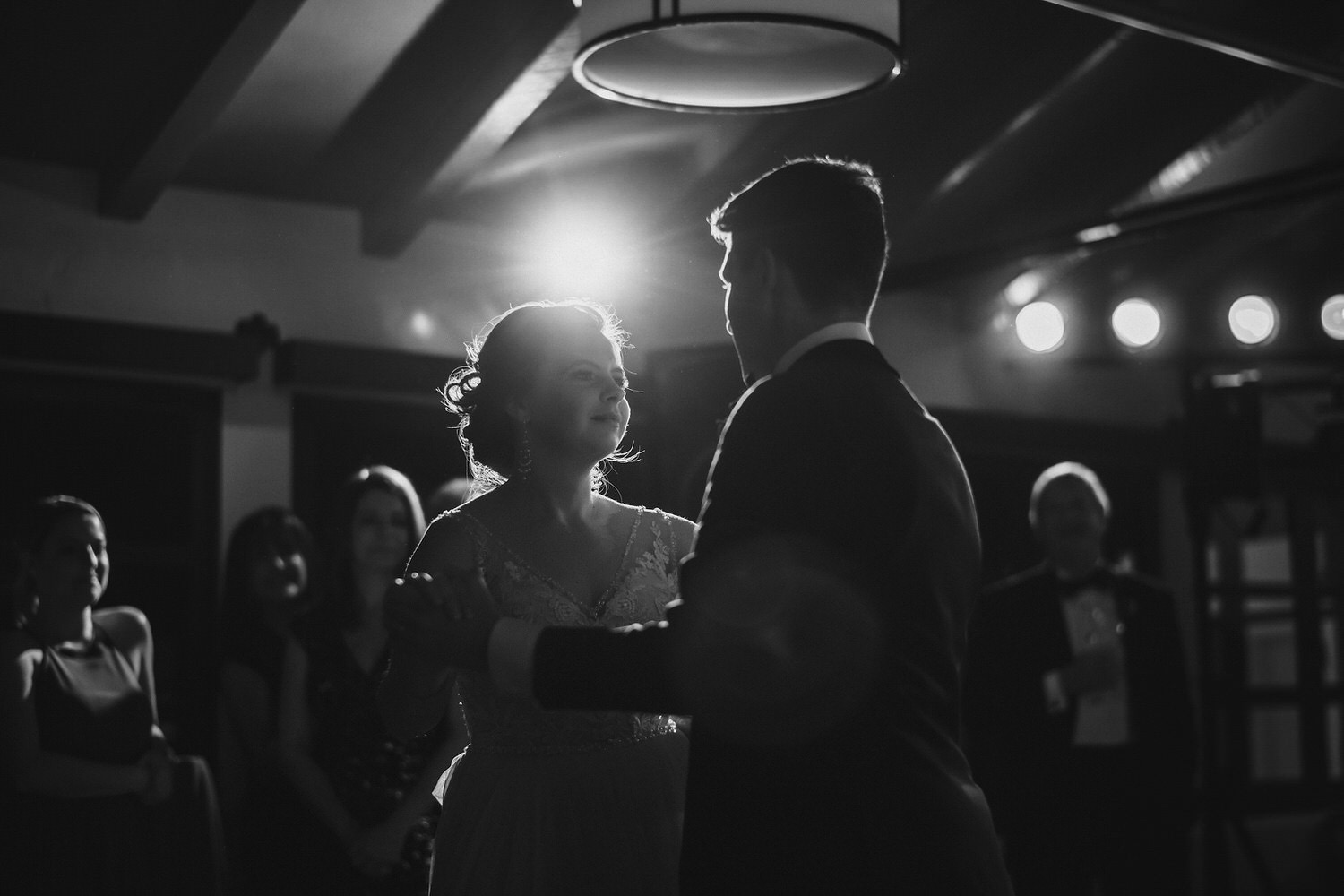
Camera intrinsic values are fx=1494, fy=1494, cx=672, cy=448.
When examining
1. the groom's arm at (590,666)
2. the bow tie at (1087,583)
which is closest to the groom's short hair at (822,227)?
the groom's arm at (590,666)

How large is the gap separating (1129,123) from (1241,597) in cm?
255

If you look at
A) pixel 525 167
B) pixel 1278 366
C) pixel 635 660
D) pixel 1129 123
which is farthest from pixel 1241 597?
pixel 635 660

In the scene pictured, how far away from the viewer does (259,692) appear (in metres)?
4.43

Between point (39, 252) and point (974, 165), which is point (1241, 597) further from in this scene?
point (39, 252)

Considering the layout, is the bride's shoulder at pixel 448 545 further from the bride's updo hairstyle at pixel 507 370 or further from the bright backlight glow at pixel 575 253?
the bright backlight glow at pixel 575 253

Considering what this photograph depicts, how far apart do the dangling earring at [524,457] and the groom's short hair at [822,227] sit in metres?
0.76

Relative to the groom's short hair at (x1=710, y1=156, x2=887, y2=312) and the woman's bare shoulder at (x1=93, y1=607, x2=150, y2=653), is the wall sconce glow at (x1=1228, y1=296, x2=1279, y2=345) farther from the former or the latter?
the groom's short hair at (x1=710, y1=156, x2=887, y2=312)

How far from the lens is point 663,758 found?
2.41m

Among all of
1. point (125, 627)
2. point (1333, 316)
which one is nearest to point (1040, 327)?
point (1333, 316)

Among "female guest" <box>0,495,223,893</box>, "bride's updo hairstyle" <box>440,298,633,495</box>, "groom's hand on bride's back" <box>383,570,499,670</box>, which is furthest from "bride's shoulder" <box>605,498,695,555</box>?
"female guest" <box>0,495,223,893</box>

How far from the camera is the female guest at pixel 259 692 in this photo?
385 cm

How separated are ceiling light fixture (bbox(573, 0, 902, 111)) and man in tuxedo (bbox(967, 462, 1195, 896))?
2286 mm

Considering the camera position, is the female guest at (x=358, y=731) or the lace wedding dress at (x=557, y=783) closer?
the lace wedding dress at (x=557, y=783)

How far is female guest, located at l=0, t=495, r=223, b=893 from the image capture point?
368 cm
